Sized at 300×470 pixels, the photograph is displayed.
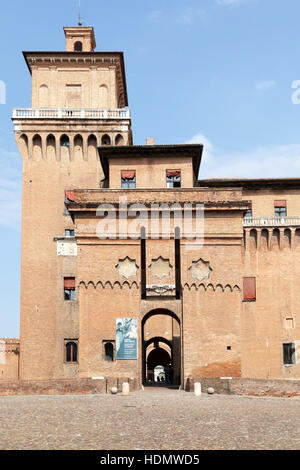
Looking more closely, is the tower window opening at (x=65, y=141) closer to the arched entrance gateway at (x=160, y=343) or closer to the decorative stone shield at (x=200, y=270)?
the arched entrance gateway at (x=160, y=343)

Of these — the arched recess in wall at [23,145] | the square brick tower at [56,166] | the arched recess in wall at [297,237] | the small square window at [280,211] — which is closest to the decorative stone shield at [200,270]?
the arched recess in wall at [297,237]

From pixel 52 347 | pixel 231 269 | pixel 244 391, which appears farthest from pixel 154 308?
pixel 52 347

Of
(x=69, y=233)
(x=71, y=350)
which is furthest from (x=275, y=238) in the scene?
(x=71, y=350)

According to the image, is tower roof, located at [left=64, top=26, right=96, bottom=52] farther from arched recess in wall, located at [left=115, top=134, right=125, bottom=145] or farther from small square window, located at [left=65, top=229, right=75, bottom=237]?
small square window, located at [left=65, top=229, right=75, bottom=237]

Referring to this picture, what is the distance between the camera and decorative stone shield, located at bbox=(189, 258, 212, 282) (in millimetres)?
33562

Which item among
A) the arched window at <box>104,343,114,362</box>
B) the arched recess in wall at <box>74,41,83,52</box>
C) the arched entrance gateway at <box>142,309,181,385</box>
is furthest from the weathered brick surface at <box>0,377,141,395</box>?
the arched recess in wall at <box>74,41,83,52</box>

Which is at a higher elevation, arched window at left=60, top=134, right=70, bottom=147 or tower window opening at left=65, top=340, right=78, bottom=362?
arched window at left=60, top=134, right=70, bottom=147

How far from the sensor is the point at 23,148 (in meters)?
43.4

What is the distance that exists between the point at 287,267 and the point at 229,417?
25.5 m

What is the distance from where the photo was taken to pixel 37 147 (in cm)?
4353

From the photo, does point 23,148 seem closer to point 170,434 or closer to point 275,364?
point 275,364

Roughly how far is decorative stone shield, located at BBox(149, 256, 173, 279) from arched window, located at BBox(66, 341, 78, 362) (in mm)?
9621

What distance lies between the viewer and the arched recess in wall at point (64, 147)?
4359 centimetres

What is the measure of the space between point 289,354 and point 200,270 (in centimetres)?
1093
